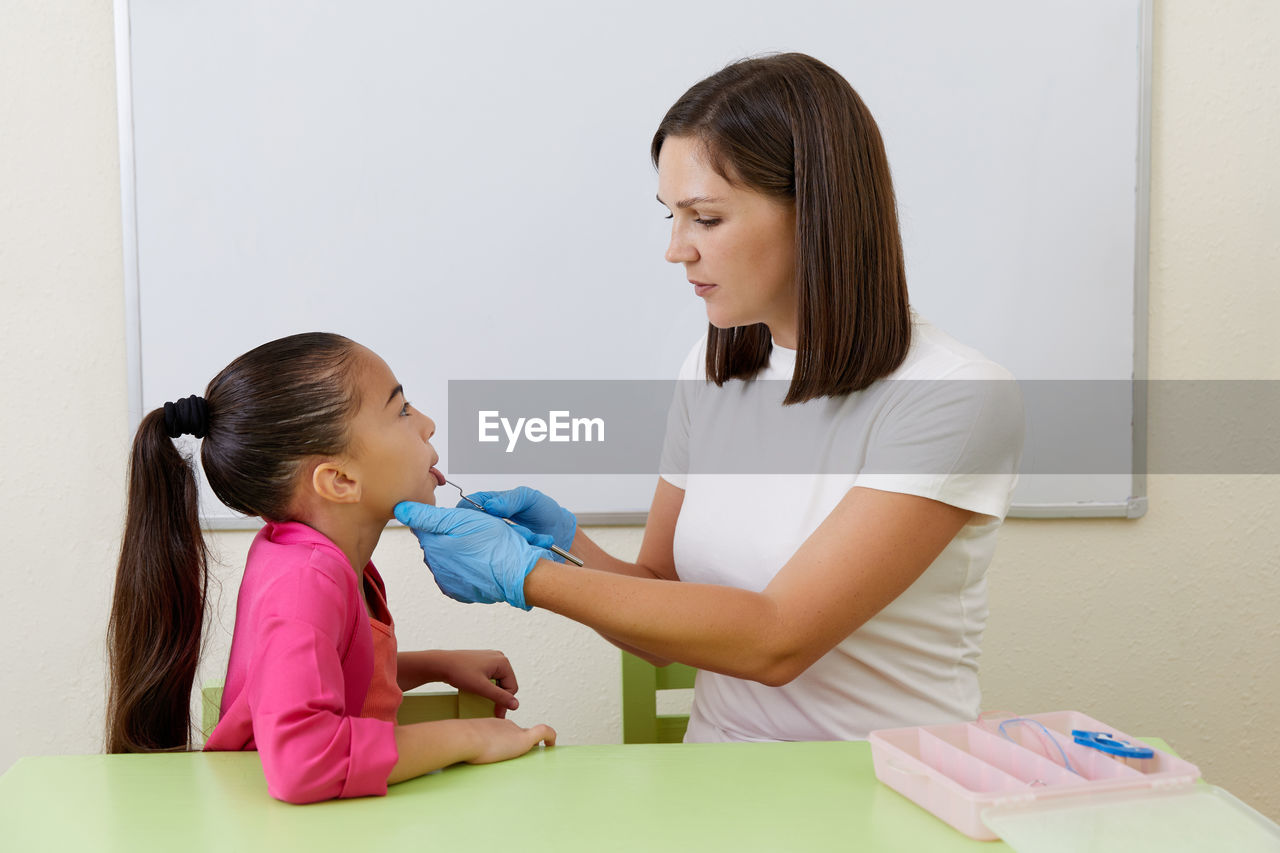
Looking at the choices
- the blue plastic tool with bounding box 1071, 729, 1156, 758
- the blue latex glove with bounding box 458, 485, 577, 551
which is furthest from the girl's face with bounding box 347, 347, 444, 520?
the blue plastic tool with bounding box 1071, 729, 1156, 758

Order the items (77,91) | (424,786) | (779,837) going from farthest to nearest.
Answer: (77,91) → (424,786) → (779,837)

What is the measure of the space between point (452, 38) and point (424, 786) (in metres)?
1.37

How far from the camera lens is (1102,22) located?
5.94 feet

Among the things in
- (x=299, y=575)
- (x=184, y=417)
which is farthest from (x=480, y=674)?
(x=184, y=417)

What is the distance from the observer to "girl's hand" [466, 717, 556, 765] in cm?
94

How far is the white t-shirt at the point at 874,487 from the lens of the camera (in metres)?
1.09

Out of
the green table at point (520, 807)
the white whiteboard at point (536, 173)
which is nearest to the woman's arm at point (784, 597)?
the green table at point (520, 807)

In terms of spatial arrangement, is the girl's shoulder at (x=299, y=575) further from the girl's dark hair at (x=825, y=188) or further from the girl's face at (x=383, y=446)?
the girl's dark hair at (x=825, y=188)

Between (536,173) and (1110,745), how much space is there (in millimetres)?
1364

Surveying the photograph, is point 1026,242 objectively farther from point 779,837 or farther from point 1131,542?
point 779,837

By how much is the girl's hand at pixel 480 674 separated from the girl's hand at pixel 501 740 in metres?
0.17

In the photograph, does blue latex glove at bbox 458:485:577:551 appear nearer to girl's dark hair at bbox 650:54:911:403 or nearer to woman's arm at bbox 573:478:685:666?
woman's arm at bbox 573:478:685:666

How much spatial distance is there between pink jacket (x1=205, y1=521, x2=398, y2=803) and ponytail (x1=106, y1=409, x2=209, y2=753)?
0.28ft

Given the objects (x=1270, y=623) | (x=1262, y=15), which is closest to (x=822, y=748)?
(x=1270, y=623)
